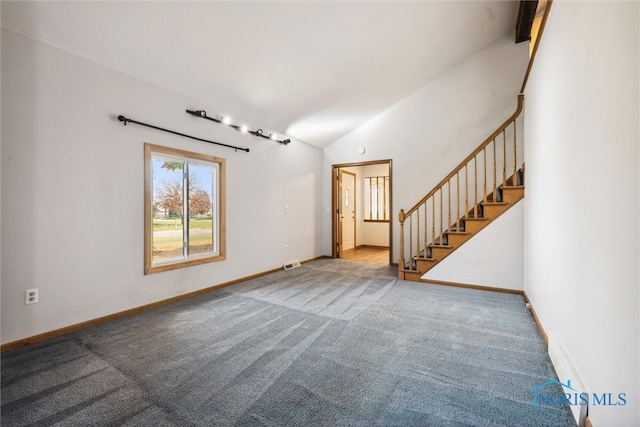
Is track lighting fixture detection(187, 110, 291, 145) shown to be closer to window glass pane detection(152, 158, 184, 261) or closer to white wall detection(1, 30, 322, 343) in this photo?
white wall detection(1, 30, 322, 343)

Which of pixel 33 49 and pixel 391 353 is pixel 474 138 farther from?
pixel 33 49

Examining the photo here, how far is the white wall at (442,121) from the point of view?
4430 millimetres

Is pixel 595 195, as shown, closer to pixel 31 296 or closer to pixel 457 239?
pixel 457 239

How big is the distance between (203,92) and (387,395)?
3.53 metres

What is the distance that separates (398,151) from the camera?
516cm

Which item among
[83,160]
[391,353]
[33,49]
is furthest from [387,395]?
[33,49]

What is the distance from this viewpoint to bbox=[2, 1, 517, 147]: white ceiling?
7.28 feet

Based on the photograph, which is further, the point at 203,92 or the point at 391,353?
the point at 203,92

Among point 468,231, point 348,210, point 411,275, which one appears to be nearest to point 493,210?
point 468,231

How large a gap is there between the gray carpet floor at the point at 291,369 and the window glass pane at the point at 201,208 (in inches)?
32.8

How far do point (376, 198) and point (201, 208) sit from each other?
209 inches

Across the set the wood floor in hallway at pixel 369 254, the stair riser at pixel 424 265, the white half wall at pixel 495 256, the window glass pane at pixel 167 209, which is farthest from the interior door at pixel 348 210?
the window glass pane at pixel 167 209

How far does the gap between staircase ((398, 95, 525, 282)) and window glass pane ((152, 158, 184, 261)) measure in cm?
304

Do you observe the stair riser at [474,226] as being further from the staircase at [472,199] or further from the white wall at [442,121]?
the white wall at [442,121]
